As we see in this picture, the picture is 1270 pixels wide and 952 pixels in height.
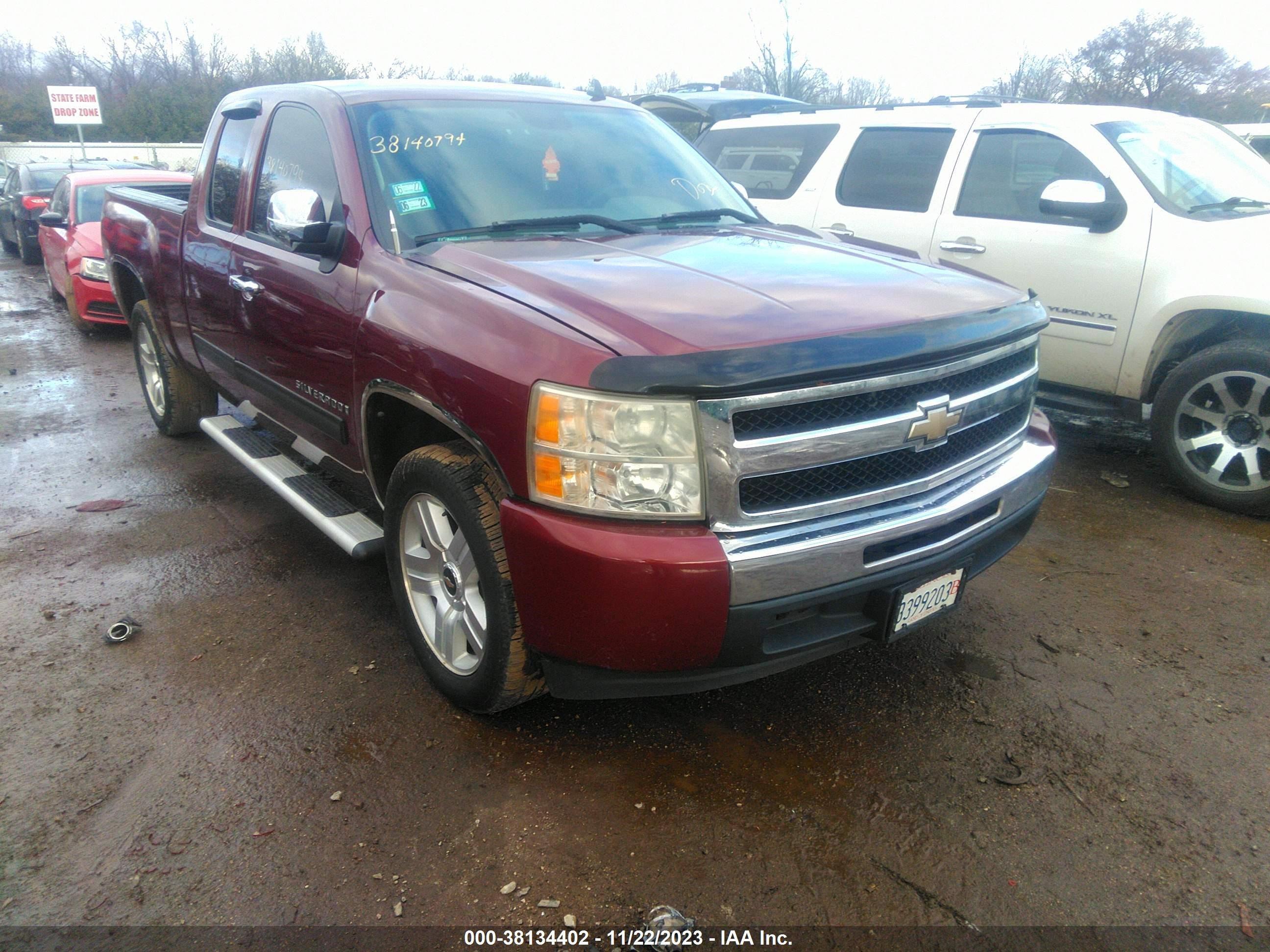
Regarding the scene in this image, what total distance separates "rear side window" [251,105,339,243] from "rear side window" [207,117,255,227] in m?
0.25

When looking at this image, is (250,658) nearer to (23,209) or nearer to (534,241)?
(534,241)

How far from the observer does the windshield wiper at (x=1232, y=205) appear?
15.5 ft

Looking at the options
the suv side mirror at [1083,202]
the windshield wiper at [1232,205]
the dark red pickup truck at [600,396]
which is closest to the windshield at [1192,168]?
the windshield wiper at [1232,205]

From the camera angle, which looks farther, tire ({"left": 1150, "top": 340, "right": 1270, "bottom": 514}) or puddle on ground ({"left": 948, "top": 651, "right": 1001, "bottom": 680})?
tire ({"left": 1150, "top": 340, "right": 1270, "bottom": 514})

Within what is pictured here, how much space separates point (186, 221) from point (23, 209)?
1165 centimetres

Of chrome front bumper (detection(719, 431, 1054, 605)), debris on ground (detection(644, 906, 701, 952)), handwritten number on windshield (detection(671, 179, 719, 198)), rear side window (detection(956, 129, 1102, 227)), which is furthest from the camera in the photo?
rear side window (detection(956, 129, 1102, 227))

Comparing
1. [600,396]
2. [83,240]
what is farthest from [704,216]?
[83,240]

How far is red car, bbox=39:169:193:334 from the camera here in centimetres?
882

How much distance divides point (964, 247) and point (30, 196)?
1334 centimetres

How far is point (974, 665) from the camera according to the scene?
322 cm

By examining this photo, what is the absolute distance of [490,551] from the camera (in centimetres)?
246

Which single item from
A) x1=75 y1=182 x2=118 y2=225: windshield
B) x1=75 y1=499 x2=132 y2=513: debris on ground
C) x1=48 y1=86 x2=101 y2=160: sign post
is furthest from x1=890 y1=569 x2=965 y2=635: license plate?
x1=48 y1=86 x2=101 y2=160: sign post

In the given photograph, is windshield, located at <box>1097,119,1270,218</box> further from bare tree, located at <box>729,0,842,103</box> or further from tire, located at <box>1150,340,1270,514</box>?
bare tree, located at <box>729,0,842,103</box>

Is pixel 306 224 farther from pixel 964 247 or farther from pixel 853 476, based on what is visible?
pixel 964 247
